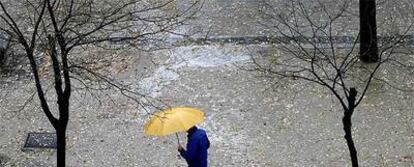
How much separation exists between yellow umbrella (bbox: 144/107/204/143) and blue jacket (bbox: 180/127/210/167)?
0.65 feet

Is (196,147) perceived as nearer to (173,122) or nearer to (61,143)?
(173,122)

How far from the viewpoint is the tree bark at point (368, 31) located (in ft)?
43.6

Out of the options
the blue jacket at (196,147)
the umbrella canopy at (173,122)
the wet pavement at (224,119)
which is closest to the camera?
the umbrella canopy at (173,122)

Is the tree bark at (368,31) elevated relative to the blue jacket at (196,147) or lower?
elevated

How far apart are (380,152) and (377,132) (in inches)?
22.7

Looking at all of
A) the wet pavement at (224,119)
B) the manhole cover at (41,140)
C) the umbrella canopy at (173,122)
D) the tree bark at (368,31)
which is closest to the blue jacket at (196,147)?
the umbrella canopy at (173,122)

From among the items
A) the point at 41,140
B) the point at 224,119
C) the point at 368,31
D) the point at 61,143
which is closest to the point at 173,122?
the point at 61,143

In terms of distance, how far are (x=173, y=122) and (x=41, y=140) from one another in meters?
3.67

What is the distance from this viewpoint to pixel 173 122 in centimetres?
897

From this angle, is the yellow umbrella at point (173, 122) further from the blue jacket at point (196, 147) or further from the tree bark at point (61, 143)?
the tree bark at point (61, 143)

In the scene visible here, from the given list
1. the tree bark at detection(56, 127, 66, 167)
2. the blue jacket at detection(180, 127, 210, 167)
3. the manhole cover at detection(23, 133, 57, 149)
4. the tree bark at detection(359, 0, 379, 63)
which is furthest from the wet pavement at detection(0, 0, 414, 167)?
the blue jacket at detection(180, 127, 210, 167)

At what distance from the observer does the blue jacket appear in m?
9.23

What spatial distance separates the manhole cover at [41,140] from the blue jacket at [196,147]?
3.13m

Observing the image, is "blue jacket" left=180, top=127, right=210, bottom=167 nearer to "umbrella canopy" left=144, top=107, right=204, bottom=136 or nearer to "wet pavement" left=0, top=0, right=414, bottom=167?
"umbrella canopy" left=144, top=107, right=204, bottom=136
